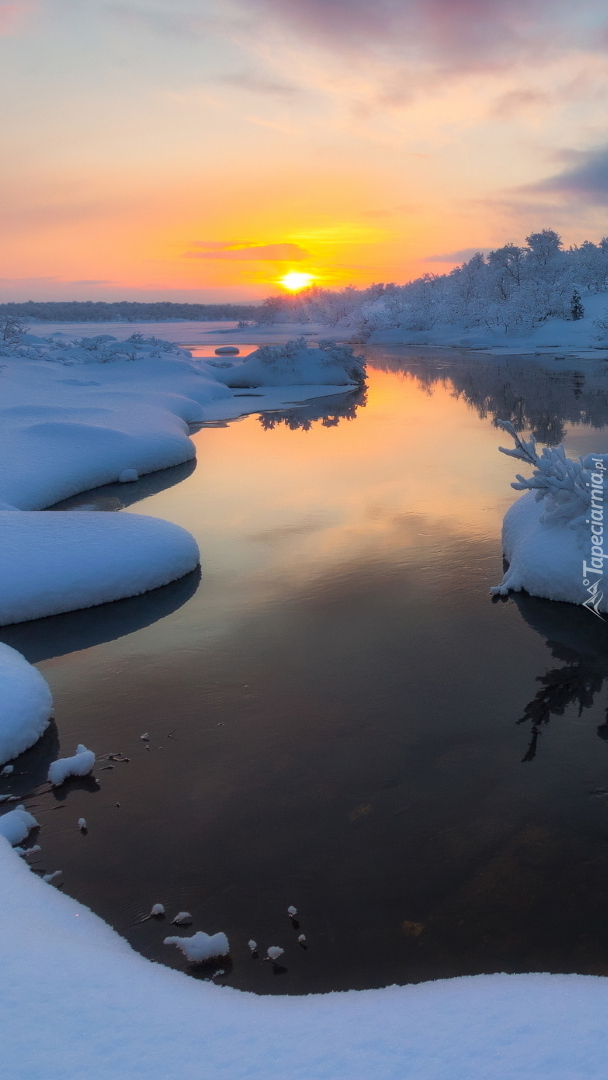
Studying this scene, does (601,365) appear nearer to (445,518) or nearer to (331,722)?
(445,518)

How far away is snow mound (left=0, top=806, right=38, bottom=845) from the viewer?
17.0ft

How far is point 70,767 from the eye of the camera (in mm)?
5906

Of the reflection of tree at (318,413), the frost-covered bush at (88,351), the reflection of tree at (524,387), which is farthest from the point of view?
the frost-covered bush at (88,351)

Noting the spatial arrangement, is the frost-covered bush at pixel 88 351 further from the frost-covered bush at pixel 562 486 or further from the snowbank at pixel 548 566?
the snowbank at pixel 548 566

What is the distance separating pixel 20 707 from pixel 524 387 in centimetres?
2841

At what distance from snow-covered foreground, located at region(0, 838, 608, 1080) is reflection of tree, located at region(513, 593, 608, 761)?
9.38 feet

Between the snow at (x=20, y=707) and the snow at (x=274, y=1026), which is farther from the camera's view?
the snow at (x=20, y=707)

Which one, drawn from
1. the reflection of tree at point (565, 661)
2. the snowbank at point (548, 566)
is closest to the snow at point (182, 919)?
the reflection of tree at point (565, 661)

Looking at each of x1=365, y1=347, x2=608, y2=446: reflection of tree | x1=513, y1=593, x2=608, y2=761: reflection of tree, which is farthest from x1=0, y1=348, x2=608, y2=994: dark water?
x1=365, y1=347, x2=608, y2=446: reflection of tree

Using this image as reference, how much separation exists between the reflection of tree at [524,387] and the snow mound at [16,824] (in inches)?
639

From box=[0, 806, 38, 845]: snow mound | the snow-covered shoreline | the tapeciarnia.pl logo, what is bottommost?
box=[0, 806, 38, 845]: snow mound

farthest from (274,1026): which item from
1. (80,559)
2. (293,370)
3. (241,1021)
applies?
(293,370)

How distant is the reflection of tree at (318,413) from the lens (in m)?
24.4

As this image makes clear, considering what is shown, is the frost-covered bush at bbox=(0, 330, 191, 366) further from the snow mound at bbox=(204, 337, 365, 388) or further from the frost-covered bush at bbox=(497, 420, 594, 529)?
the frost-covered bush at bbox=(497, 420, 594, 529)
